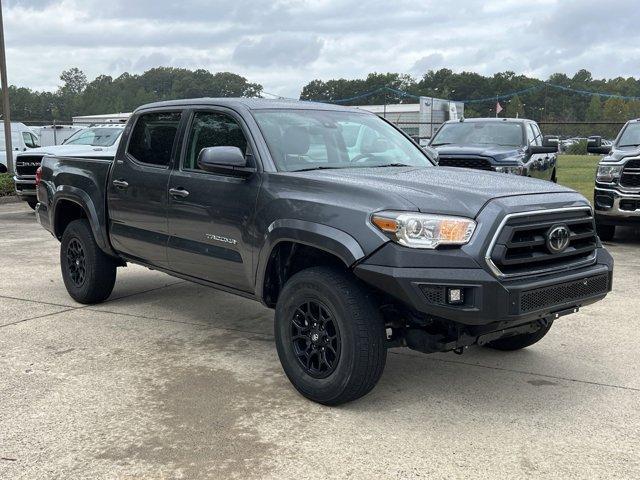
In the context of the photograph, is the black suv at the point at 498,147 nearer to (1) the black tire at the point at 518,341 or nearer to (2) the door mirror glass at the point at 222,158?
(1) the black tire at the point at 518,341

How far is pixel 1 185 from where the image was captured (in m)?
16.5

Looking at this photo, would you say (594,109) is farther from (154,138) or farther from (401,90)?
(154,138)

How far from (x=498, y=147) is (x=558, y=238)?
8008 millimetres

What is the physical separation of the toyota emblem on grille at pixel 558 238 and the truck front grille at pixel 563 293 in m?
0.20

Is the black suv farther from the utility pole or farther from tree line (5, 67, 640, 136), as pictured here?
tree line (5, 67, 640, 136)

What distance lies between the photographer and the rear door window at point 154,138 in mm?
5441

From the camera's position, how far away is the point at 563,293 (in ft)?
12.6

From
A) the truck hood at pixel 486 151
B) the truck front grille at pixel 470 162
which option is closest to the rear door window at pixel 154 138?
the truck front grille at pixel 470 162

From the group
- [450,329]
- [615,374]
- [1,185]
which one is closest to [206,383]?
[450,329]

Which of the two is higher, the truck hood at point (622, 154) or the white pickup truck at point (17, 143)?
the white pickup truck at point (17, 143)

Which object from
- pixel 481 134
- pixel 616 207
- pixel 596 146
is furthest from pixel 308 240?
pixel 481 134

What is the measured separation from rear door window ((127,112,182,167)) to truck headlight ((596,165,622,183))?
6690 millimetres

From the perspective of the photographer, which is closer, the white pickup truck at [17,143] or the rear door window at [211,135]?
the rear door window at [211,135]

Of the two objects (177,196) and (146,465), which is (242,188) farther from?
(146,465)
